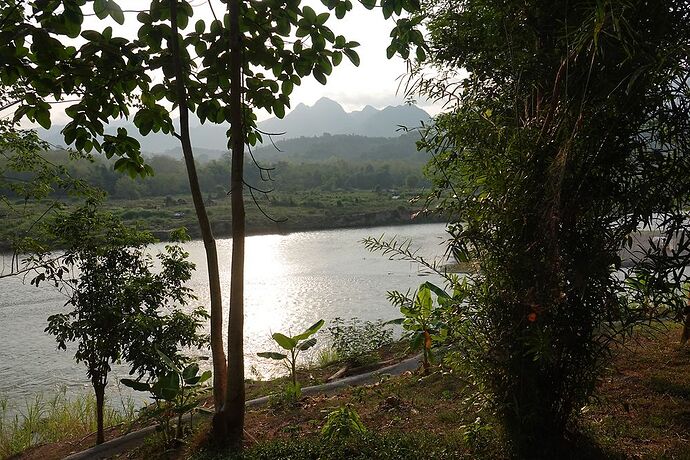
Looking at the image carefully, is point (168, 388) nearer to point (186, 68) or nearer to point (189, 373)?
point (189, 373)

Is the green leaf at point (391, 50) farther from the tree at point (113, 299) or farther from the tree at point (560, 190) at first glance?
the tree at point (113, 299)

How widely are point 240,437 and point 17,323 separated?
10240 mm

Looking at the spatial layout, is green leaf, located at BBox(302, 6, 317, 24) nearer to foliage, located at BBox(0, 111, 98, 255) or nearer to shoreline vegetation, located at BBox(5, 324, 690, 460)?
shoreline vegetation, located at BBox(5, 324, 690, 460)

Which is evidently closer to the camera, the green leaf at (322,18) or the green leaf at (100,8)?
the green leaf at (100,8)

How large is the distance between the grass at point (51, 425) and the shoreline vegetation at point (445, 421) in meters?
0.41

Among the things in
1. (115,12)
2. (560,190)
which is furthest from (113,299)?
(560,190)

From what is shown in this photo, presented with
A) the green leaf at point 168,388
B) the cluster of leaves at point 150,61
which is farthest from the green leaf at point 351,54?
the green leaf at point 168,388

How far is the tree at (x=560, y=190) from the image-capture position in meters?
1.94

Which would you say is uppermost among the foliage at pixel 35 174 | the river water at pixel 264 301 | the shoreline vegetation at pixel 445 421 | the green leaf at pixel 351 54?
the green leaf at pixel 351 54

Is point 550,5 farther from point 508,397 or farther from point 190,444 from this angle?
point 190,444

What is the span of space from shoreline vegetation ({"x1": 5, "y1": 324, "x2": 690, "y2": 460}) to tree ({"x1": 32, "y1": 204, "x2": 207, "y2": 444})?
0.74 metres

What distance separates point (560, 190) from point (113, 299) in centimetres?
375

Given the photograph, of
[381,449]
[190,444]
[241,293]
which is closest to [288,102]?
[241,293]

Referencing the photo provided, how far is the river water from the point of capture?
859cm
